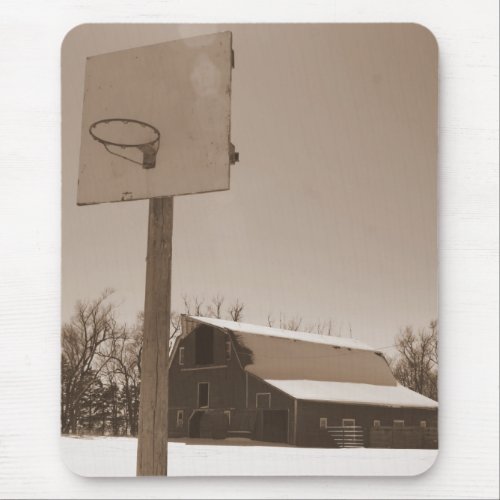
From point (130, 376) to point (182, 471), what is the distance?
0.25m

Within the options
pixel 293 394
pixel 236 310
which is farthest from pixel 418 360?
pixel 236 310

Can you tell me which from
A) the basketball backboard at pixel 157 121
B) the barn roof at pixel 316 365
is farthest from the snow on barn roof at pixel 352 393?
the basketball backboard at pixel 157 121

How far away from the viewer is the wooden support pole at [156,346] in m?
1.57

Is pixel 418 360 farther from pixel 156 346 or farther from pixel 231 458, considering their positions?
pixel 156 346

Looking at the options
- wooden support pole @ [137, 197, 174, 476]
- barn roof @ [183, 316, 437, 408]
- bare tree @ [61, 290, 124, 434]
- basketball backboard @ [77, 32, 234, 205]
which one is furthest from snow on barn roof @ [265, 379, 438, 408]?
basketball backboard @ [77, 32, 234, 205]

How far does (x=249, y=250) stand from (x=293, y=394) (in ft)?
1.14

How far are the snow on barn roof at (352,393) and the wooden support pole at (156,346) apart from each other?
0.83 feet

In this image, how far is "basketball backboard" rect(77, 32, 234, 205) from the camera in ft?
5.17

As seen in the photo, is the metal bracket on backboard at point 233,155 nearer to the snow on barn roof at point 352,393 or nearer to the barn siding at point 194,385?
the barn siding at point 194,385

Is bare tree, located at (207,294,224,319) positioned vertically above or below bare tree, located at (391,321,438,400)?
above

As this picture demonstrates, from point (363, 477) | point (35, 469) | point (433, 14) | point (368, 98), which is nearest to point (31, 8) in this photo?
point (368, 98)

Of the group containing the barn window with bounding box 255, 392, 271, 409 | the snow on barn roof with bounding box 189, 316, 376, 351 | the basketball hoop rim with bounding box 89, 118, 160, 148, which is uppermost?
the basketball hoop rim with bounding box 89, 118, 160, 148

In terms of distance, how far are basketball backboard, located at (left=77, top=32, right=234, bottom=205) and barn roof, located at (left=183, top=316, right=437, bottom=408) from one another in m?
0.34

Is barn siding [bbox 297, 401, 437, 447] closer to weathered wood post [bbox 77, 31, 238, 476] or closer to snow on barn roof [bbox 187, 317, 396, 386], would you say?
snow on barn roof [bbox 187, 317, 396, 386]
